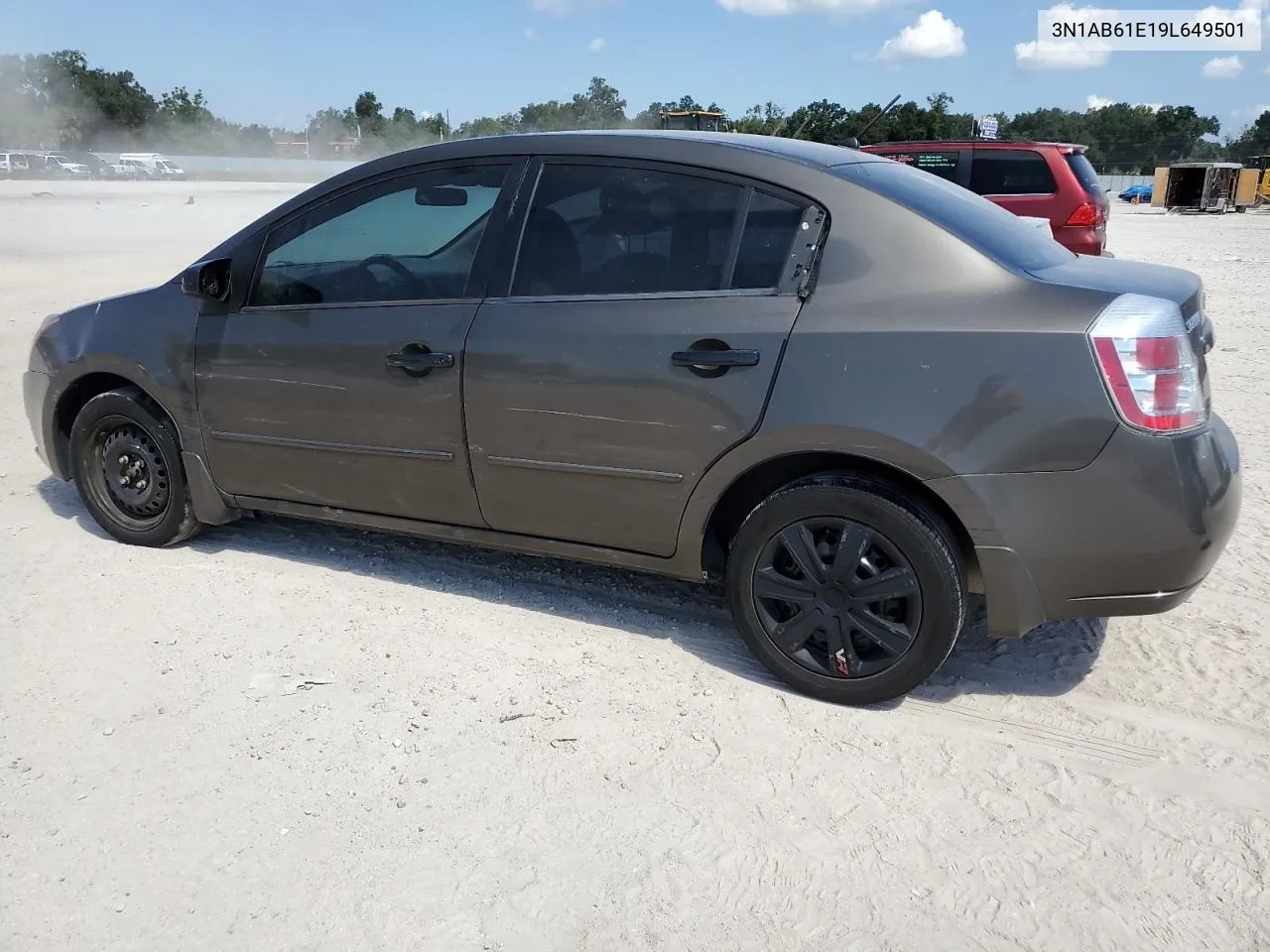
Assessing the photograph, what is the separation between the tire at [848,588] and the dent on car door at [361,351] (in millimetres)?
1129

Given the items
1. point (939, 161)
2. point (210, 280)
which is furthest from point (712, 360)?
point (939, 161)

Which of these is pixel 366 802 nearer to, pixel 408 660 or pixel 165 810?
pixel 165 810

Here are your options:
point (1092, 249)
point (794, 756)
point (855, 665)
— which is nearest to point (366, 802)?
point (794, 756)

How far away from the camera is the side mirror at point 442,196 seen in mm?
3799

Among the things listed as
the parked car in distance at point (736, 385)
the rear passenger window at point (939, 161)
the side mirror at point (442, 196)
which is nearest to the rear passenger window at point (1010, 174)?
the rear passenger window at point (939, 161)

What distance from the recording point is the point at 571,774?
2.88 meters

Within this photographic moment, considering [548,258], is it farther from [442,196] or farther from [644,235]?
[442,196]

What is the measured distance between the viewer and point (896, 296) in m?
3.02

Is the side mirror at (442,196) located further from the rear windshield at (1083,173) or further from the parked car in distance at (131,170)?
the parked car in distance at (131,170)

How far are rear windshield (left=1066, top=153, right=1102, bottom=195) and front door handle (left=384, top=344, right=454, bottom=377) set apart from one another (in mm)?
9650

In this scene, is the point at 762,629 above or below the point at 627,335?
below

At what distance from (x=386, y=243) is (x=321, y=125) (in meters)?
83.8

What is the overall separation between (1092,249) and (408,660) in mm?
9800

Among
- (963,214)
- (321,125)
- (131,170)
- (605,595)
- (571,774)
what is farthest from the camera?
(321,125)
